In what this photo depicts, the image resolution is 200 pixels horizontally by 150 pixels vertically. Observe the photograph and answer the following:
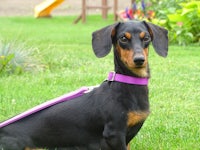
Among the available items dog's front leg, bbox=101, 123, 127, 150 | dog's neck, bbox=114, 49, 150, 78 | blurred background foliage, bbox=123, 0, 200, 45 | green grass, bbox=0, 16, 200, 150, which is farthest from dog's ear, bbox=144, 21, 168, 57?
blurred background foliage, bbox=123, 0, 200, 45

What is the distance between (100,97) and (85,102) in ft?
0.50

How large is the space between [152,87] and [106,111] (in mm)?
3286

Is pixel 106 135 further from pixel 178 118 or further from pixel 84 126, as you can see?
pixel 178 118

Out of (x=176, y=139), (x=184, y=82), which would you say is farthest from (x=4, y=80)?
(x=176, y=139)

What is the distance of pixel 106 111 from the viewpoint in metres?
4.43

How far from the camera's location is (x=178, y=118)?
614 cm

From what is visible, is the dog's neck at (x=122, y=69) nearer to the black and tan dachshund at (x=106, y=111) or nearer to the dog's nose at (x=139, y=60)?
the black and tan dachshund at (x=106, y=111)

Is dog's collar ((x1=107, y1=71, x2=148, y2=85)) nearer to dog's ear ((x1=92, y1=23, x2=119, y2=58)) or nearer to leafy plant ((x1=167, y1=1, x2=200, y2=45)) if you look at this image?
dog's ear ((x1=92, y1=23, x2=119, y2=58))

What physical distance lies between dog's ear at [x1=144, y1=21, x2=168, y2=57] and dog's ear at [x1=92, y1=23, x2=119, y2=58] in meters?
0.30

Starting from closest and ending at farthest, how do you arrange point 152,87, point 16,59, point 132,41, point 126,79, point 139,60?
point 139,60 < point 132,41 < point 126,79 < point 152,87 < point 16,59

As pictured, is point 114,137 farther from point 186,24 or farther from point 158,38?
point 186,24

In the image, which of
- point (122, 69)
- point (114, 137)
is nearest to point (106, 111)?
point (114, 137)

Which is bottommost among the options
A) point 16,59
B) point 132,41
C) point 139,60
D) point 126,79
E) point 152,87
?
point 152,87

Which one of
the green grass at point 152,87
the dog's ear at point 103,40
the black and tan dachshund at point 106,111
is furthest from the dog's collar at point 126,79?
the green grass at point 152,87
